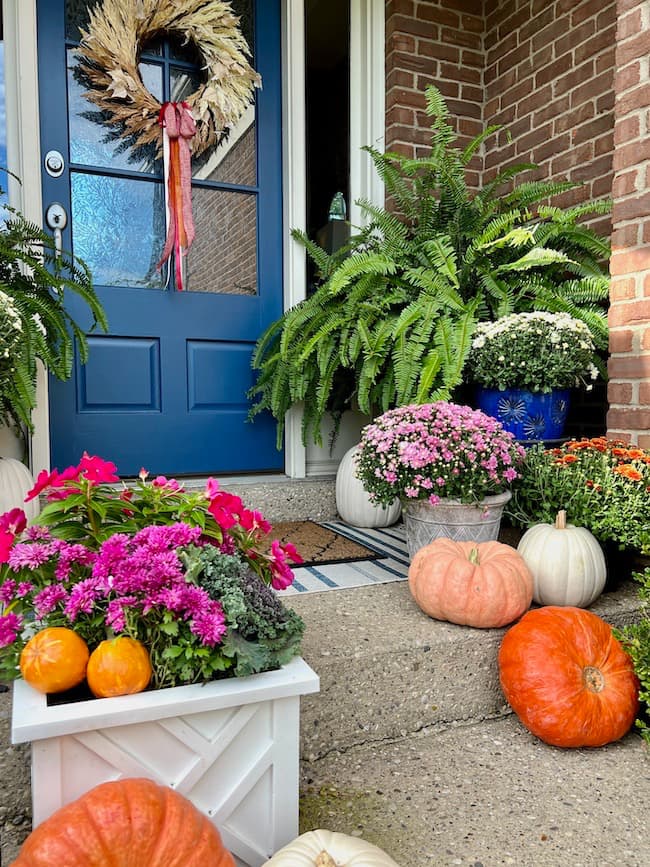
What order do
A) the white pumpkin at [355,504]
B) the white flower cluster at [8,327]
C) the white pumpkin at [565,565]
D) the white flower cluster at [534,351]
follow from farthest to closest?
the white pumpkin at [355,504] < the white flower cluster at [534,351] < the white flower cluster at [8,327] < the white pumpkin at [565,565]

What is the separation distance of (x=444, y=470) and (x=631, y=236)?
3.12ft

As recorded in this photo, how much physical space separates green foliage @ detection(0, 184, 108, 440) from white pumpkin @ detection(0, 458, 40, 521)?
0.45 feet

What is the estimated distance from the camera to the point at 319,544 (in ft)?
7.01

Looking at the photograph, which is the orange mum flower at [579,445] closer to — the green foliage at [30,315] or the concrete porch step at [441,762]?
the concrete porch step at [441,762]

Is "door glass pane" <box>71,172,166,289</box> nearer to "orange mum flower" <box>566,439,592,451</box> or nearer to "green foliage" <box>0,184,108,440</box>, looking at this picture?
"green foliage" <box>0,184,108,440</box>

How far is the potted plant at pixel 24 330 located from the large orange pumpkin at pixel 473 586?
1.21 metres

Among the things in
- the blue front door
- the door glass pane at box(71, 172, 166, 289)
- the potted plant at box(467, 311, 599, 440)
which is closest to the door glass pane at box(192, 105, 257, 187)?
the blue front door

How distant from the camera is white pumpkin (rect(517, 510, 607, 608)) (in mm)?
1519

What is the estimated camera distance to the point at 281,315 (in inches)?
103

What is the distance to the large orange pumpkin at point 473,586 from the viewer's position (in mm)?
1386

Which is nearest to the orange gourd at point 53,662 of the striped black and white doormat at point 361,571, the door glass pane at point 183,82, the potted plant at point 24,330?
the striped black and white doormat at point 361,571

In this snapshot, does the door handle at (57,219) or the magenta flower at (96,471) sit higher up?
the door handle at (57,219)

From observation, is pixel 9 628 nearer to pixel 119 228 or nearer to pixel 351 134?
pixel 119 228

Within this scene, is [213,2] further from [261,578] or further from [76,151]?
[261,578]
